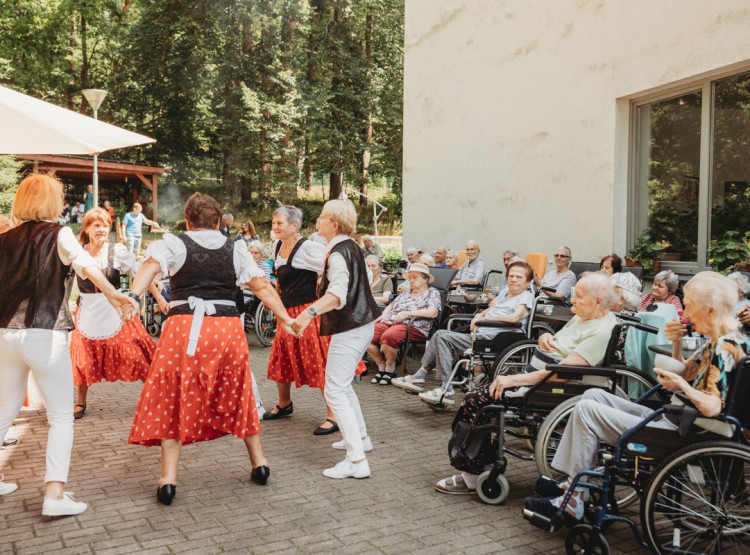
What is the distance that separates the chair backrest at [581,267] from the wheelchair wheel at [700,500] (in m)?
5.83

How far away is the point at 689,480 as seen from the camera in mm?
3221

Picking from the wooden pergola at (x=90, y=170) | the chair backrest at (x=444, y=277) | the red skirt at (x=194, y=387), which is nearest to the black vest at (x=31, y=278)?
the red skirt at (x=194, y=387)

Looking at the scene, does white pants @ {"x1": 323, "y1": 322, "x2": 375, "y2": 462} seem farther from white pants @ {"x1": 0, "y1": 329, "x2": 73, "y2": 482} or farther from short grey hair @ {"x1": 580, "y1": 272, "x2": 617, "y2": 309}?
white pants @ {"x1": 0, "y1": 329, "x2": 73, "y2": 482}

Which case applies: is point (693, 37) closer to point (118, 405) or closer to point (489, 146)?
point (489, 146)

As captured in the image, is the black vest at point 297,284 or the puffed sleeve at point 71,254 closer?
the puffed sleeve at point 71,254

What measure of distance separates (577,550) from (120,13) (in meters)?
35.0

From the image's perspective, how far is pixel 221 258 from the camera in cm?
416

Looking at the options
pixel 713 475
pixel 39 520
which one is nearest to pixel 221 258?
pixel 39 520

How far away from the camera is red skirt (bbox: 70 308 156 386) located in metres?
6.06

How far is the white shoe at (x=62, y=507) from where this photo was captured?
3.85 metres

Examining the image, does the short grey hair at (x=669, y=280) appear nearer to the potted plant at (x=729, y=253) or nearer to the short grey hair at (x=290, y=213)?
the potted plant at (x=729, y=253)

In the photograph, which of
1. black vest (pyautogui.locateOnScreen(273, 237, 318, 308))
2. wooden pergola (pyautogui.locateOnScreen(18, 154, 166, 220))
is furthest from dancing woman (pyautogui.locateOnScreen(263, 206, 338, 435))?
wooden pergola (pyautogui.locateOnScreen(18, 154, 166, 220))

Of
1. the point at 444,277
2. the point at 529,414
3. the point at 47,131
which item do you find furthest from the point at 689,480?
the point at 444,277

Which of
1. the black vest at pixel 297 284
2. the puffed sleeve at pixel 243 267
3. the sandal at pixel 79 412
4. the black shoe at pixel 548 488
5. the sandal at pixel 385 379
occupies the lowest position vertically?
the sandal at pixel 79 412
